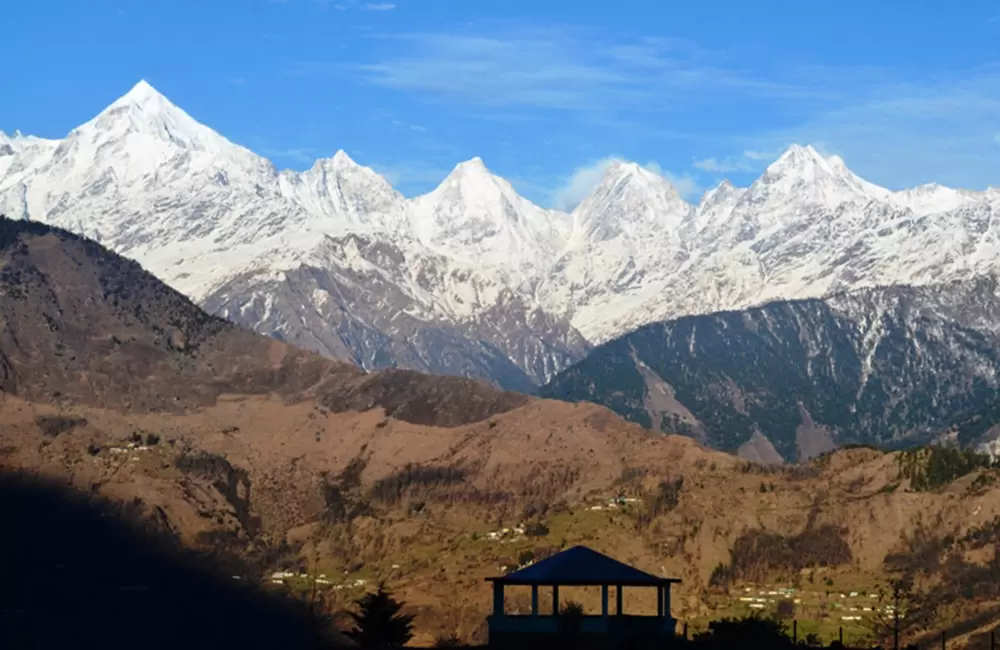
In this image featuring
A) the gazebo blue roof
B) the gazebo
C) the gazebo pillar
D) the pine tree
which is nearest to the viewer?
the gazebo

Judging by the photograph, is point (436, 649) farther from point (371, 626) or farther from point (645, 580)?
point (645, 580)

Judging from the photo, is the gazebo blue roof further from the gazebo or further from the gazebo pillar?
the gazebo pillar

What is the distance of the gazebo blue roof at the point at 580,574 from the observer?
379ft

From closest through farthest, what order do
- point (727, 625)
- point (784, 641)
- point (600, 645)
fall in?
point (600, 645)
point (784, 641)
point (727, 625)

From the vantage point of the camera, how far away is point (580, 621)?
112875 millimetres

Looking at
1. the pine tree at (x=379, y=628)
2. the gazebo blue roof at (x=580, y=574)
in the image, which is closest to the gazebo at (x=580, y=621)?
the gazebo blue roof at (x=580, y=574)

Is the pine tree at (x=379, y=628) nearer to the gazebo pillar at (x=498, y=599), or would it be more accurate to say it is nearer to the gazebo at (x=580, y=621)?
the gazebo pillar at (x=498, y=599)

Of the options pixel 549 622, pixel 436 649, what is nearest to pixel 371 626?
pixel 436 649

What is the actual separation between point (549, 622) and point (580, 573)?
399cm

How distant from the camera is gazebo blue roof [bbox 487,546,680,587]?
379 ft

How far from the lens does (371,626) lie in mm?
122750

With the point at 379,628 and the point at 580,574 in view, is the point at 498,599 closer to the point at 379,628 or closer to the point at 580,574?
the point at 580,574

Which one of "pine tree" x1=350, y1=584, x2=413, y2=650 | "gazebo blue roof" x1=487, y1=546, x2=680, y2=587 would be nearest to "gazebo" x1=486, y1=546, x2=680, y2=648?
"gazebo blue roof" x1=487, y1=546, x2=680, y2=587

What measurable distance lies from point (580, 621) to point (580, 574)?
4.50 metres
